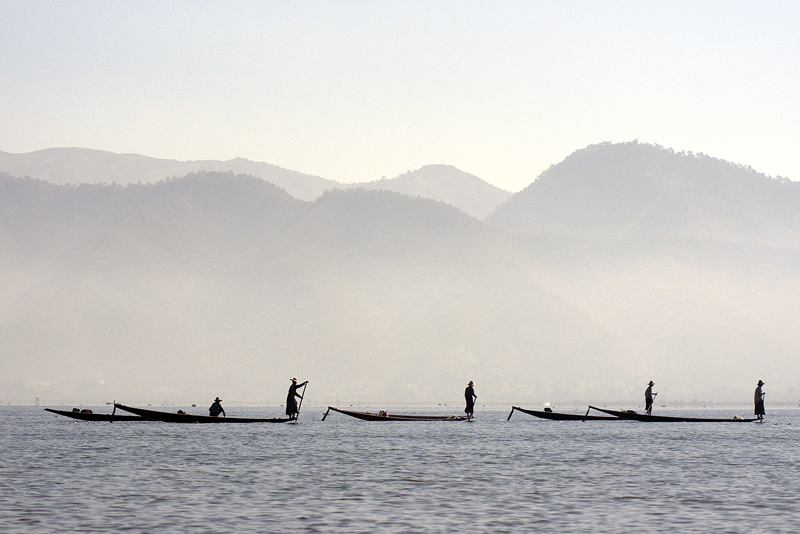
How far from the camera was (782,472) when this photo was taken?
128 ft

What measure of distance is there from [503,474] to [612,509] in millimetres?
9898

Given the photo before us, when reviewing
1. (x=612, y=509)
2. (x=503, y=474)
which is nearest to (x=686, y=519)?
(x=612, y=509)

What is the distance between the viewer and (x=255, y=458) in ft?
145

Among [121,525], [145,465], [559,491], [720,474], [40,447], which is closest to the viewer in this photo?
[121,525]

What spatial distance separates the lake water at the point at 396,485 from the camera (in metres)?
26.1

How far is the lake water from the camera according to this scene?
2609 cm

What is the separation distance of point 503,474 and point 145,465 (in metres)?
13.3

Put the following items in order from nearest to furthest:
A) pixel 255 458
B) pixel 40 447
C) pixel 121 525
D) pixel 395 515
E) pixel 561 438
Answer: pixel 121 525 → pixel 395 515 → pixel 255 458 → pixel 40 447 → pixel 561 438

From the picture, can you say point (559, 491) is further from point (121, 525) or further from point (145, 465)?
point (145, 465)

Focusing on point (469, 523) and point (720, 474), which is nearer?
point (469, 523)

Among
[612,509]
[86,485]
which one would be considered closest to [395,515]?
[612,509]

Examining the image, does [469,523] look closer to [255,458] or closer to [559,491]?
[559,491]

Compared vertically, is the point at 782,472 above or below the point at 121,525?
above

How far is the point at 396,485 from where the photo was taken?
3409cm
